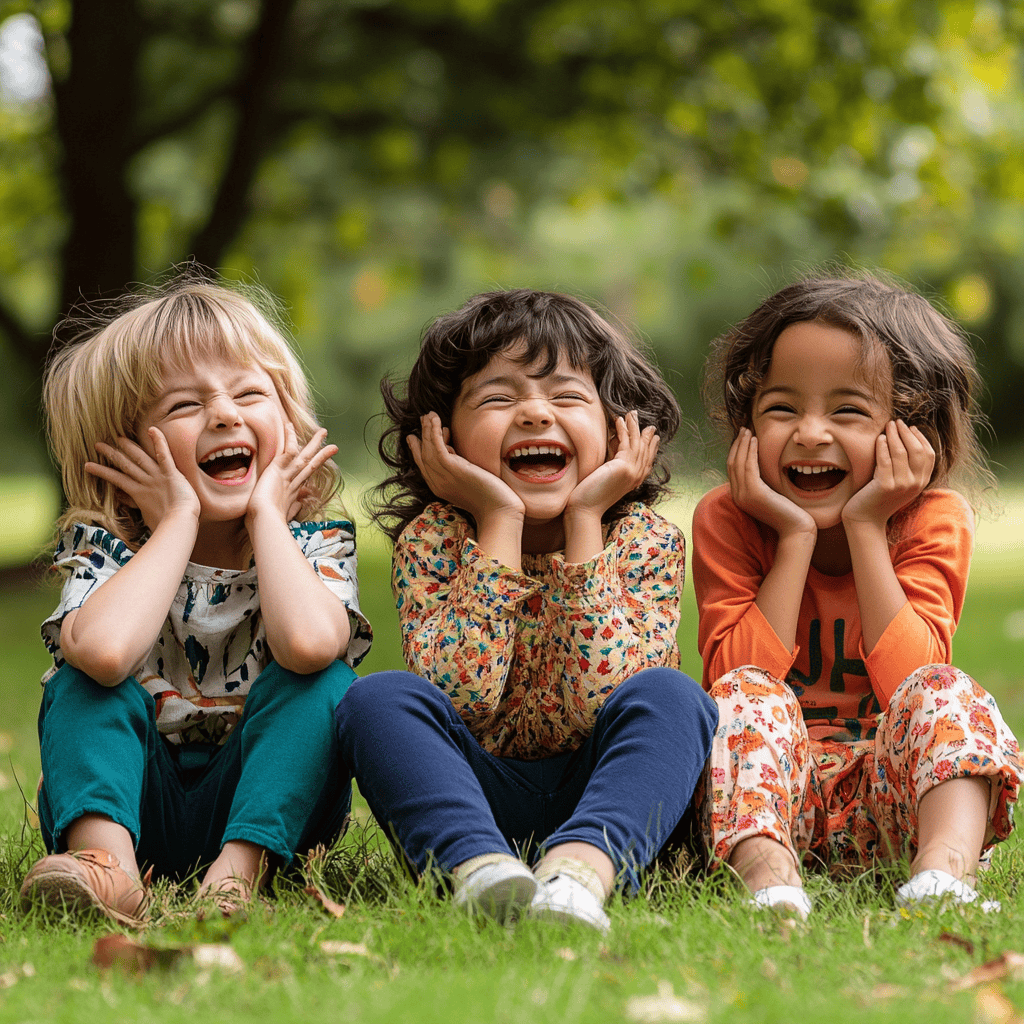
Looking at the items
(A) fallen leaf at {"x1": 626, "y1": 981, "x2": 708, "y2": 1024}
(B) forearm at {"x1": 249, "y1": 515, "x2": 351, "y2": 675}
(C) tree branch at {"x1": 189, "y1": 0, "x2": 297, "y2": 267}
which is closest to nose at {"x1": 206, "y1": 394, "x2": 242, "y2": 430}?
(B) forearm at {"x1": 249, "y1": 515, "x2": 351, "y2": 675}

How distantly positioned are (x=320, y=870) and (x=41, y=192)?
11175 millimetres

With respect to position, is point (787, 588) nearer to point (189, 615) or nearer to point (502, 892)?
point (502, 892)

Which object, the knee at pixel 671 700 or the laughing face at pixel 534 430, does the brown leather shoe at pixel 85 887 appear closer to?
the knee at pixel 671 700

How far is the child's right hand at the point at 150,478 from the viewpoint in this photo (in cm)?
267

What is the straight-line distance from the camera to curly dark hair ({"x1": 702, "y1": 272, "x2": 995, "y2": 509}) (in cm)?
286

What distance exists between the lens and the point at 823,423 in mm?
2822

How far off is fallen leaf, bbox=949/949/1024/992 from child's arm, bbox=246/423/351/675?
1272mm

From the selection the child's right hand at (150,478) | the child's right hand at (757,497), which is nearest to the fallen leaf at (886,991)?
the child's right hand at (757,497)

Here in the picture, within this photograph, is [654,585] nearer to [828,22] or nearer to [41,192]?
[828,22]

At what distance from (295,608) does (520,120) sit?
7500mm

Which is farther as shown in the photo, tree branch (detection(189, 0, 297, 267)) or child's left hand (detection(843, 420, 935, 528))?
tree branch (detection(189, 0, 297, 267))

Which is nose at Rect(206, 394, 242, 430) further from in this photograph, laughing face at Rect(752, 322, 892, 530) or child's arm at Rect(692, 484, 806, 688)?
laughing face at Rect(752, 322, 892, 530)

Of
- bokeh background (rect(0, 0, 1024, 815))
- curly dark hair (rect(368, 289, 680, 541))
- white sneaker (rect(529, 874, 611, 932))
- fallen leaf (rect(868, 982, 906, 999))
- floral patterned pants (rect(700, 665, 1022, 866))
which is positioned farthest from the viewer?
bokeh background (rect(0, 0, 1024, 815))

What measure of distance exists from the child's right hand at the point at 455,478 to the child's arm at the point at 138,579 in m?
0.52
